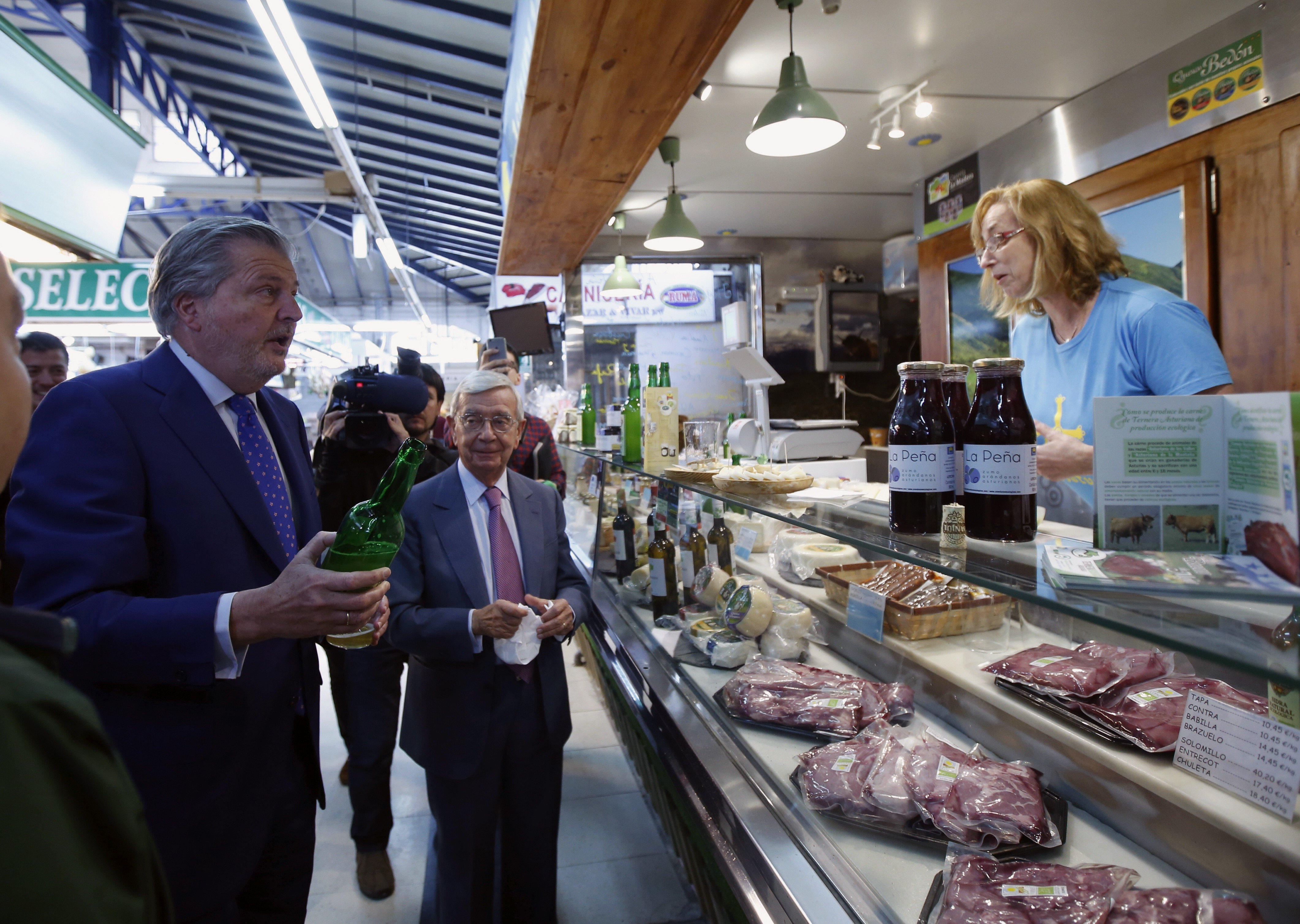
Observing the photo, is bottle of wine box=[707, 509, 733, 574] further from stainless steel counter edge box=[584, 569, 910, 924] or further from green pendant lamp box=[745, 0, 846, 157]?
green pendant lamp box=[745, 0, 846, 157]

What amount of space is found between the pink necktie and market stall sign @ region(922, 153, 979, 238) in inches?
166

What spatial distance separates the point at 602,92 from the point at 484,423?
6.63ft

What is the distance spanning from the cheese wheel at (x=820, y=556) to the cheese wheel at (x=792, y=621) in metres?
0.22

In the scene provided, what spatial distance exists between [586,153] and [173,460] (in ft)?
10.9

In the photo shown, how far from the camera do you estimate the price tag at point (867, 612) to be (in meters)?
1.66

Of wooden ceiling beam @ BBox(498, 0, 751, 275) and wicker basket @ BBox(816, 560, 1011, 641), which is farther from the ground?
wooden ceiling beam @ BBox(498, 0, 751, 275)

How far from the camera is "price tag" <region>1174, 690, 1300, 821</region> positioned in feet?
3.16

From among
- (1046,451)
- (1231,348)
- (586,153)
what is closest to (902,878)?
Answer: (1046,451)

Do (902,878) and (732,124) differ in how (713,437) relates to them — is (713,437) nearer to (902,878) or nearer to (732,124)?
(902,878)

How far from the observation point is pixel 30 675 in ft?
1.44

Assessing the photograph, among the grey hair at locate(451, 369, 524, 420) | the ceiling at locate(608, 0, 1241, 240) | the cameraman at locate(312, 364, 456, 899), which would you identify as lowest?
the cameraman at locate(312, 364, 456, 899)

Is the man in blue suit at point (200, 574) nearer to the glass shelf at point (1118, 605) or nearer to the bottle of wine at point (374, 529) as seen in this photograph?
the bottle of wine at point (374, 529)

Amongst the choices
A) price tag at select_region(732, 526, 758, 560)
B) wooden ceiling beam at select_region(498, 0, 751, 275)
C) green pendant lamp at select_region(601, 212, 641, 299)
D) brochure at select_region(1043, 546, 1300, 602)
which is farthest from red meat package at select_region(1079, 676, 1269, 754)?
green pendant lamp at select_region(601, 212, 641, 299)

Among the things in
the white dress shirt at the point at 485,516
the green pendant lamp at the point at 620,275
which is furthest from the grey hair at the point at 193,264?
the green pendant lamp at the point at 620,275
